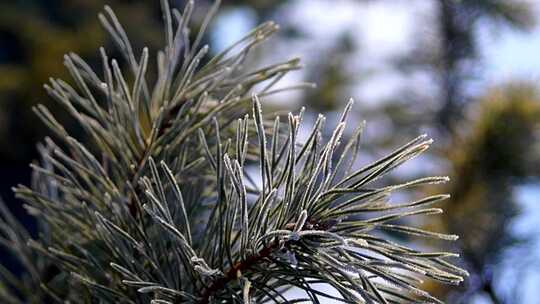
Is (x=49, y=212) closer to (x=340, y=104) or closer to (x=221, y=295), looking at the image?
Result: (x=221, y=295)

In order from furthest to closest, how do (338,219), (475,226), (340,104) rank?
1. (340,104)
2. (475,226)
3. (338,219)

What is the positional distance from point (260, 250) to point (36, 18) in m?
2.70

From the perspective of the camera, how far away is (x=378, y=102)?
8.91ft

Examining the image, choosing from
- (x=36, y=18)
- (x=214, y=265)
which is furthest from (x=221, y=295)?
(x=36, y=18)

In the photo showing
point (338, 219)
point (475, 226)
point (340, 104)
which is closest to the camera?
point (338, 219)

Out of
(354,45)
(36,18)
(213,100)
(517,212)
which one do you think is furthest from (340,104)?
(213,100)

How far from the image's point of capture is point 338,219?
0.25 metres

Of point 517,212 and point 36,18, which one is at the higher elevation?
point 36,18

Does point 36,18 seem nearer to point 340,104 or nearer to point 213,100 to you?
point 340,104

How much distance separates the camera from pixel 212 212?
290 mm

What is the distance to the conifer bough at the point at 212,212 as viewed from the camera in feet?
0.79

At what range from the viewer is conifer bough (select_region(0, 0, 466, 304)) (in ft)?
0.79

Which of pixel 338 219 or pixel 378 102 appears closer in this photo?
pixel 338 219

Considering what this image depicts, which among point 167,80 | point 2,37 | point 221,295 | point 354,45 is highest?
point 354,45
